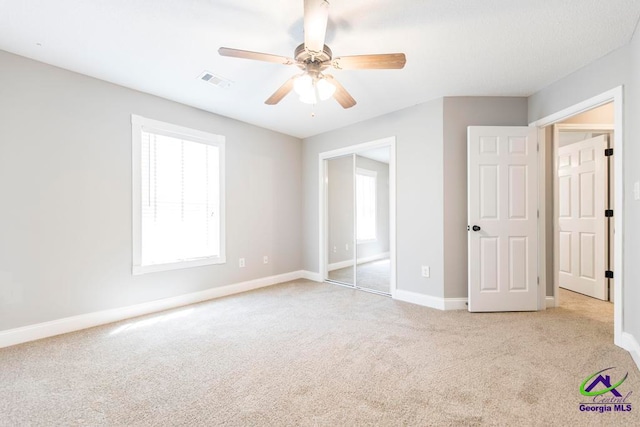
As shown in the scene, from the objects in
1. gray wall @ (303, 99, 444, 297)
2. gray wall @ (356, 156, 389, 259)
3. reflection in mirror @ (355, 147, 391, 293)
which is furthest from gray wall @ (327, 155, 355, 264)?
gray wall @ (303, 99, 444, 297)

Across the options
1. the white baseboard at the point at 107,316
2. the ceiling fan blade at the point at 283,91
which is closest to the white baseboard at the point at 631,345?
the ceiling fan blade at the point at 283,91

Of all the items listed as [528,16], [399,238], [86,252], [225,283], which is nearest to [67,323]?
[86,252]

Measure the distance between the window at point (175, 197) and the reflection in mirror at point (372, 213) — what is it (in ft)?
8.01

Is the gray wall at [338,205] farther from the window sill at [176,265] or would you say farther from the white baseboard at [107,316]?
the window sill at [176,265]

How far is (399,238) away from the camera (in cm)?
372

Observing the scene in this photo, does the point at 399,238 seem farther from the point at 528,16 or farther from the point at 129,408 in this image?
the point at 129,408

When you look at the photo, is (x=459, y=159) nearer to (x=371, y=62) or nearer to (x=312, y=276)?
(x=371, y=62)

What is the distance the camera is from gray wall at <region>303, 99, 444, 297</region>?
340 centimetres

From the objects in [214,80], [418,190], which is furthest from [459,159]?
[214,80]

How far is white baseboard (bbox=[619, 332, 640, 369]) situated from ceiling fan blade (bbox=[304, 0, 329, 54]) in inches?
124

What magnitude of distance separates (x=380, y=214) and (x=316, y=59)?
3868 millimetres

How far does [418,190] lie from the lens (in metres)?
3.56

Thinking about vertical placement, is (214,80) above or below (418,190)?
above

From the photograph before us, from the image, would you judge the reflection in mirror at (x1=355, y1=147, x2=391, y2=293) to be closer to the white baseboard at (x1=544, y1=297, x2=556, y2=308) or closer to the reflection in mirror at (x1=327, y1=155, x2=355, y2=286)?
the reflection in mirror at (x1=327, y1=155, x2=355, y2=286)
